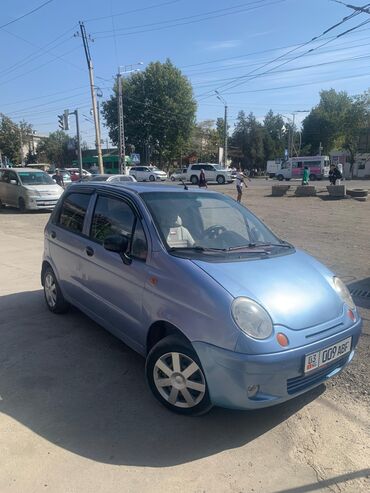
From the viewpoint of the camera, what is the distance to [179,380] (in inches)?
123

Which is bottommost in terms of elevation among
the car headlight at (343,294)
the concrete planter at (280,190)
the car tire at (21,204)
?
the concrete planter at (280,190)

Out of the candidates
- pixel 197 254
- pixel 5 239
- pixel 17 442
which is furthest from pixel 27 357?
pixel 5 239

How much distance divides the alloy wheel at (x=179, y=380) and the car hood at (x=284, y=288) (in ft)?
2.09

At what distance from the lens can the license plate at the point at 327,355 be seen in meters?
2.91

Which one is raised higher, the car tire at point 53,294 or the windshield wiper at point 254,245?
the windshield wiper at point 254,245

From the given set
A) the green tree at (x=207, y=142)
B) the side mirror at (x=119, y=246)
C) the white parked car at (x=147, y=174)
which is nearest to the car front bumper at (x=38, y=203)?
the side mirror at (x=119, y=246)

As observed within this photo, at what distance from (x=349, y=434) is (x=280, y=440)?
52 centimetres

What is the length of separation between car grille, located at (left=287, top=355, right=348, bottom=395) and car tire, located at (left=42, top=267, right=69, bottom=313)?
3127mm

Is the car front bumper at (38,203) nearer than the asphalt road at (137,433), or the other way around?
the asphalt road at (137,433)

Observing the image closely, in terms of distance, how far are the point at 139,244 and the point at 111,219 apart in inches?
26.6

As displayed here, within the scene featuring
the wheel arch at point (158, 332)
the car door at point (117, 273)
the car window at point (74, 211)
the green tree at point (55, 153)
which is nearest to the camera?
the wheel arch at point (158, 332)

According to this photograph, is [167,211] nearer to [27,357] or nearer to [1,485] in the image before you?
[27,357]

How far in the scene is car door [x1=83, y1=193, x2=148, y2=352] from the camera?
3.56 metres

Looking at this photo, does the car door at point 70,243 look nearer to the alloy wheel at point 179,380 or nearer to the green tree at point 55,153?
the alloy wheel at point 179,380
